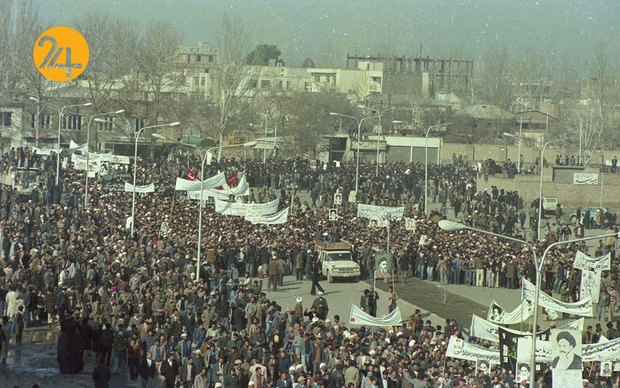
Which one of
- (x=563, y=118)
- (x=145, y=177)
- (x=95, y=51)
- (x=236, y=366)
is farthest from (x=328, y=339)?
(x=563, y=118)

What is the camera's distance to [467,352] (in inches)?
620

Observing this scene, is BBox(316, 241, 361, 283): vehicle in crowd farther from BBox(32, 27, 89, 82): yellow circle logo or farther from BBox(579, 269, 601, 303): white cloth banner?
BBox(32, 27, 89, 82): yellow circle logo

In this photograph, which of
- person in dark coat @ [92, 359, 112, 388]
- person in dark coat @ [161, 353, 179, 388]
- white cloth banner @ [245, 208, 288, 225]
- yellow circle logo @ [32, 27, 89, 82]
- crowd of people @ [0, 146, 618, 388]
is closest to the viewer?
person in dark coat @ [92, 359, 112, 388]

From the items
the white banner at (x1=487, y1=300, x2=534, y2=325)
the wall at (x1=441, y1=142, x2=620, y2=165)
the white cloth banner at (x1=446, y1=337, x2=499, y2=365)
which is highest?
the wall at (x1=441, y1=142, x2=620, y2=165)

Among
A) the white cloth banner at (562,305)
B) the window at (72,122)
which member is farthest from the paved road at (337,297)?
the window at (72,122)

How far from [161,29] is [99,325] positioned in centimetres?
5527

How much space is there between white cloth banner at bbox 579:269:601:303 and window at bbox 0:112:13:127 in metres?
42.6

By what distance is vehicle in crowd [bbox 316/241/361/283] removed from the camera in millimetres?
27969

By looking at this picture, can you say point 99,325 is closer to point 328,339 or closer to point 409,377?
point 328,339

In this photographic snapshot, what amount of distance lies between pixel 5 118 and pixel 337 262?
123 ft

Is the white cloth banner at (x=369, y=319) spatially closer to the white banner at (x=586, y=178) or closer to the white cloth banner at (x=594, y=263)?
the white cloth banner at (x=594, y=263)

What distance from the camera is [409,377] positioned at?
48.1 ft

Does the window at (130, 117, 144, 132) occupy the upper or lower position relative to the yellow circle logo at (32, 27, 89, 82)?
lower

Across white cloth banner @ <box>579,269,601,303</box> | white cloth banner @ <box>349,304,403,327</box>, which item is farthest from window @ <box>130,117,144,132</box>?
white cloth banner @ <box>349,304,403,327</box>
